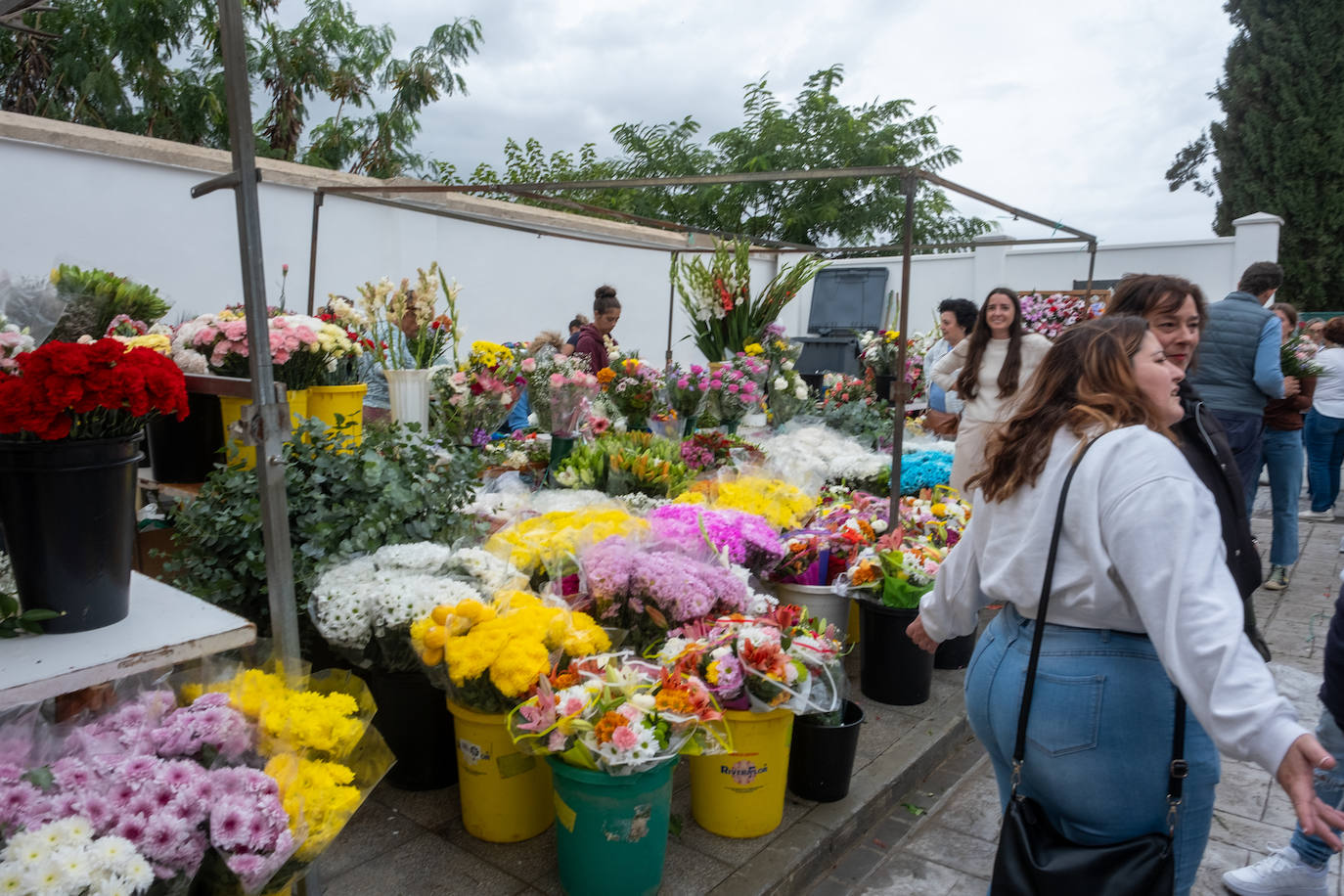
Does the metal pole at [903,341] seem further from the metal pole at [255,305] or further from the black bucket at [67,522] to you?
the black bucket at [67,522]

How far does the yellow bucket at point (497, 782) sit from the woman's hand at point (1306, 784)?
1876 mm

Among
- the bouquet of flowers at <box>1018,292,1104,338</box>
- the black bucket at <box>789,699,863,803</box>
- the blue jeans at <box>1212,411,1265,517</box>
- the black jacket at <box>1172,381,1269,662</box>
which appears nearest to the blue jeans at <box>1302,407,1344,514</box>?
the bouquet of flowers at <box>1018,292,1104,338</box>

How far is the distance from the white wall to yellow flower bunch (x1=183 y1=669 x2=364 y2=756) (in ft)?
7.57

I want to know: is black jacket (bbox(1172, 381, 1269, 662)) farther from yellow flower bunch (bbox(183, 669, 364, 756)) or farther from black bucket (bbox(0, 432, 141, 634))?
black bucket (bbox(0, 432, 141, 634))

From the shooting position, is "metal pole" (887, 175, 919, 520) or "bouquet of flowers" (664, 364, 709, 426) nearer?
"metal pole" (887, 175, 919, 520)

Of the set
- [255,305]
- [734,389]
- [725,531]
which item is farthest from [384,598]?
[734,389]

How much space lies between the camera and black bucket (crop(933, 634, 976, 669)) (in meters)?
4.37

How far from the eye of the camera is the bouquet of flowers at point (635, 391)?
5.13 m

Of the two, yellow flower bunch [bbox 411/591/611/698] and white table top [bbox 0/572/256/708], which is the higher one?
white table top [bbox 0/572/256/708]

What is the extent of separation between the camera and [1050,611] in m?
1.77

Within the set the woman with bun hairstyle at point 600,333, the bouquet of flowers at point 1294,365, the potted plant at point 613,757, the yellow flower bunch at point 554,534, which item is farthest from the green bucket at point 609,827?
the bouquet of flowers at point 1294,365

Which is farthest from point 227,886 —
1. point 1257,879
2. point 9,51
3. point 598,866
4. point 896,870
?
point 9,51

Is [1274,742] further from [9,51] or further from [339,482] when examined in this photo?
[9,51]

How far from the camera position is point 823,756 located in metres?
3.07
